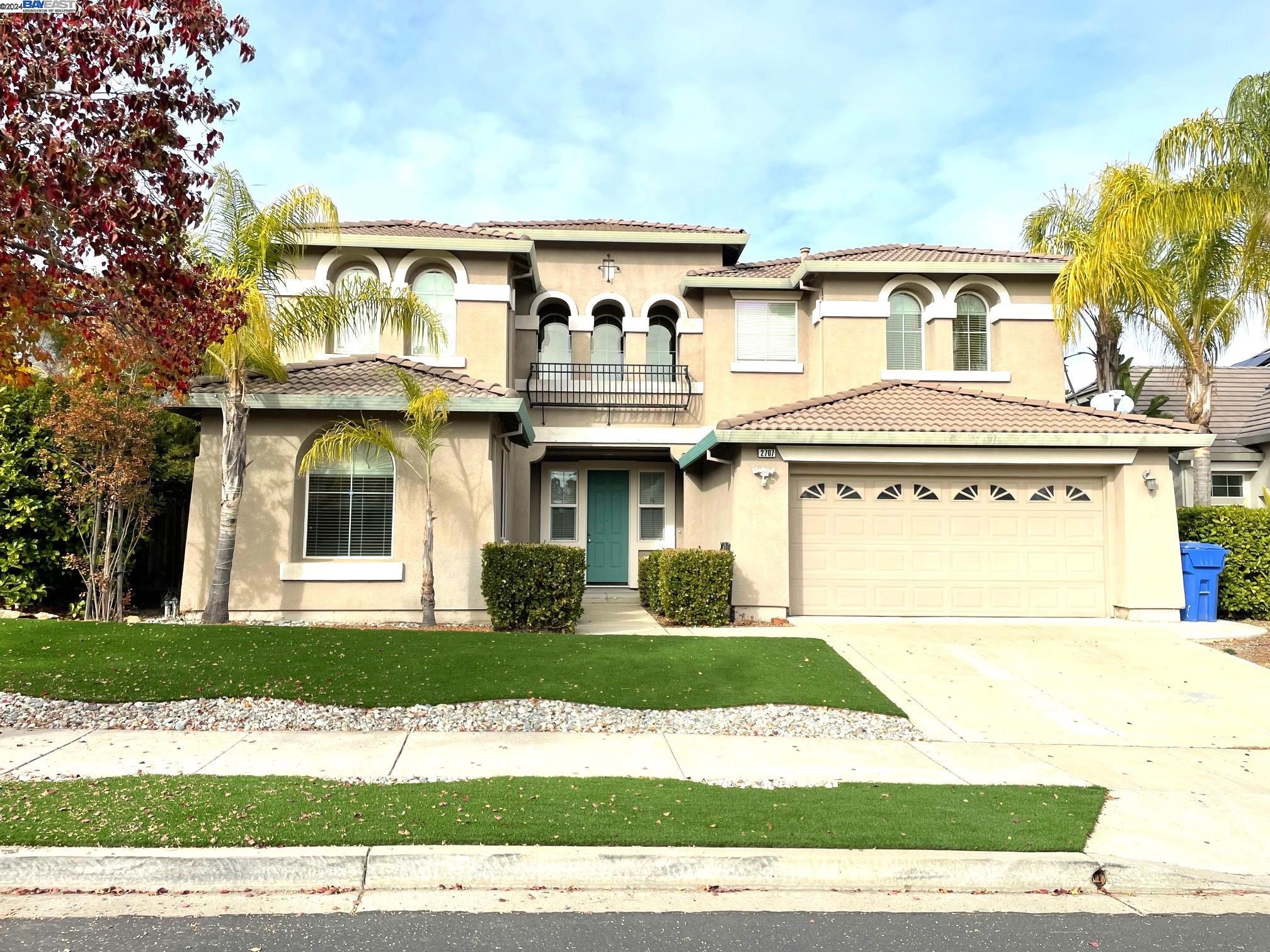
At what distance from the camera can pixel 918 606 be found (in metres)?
13.7

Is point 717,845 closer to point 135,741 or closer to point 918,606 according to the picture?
point 135,741

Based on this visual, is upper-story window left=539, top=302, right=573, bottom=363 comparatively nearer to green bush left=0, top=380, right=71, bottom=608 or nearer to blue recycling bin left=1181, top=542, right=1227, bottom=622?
green bush left=0, top=380, right=71, bottom=608

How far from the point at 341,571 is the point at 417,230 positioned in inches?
282

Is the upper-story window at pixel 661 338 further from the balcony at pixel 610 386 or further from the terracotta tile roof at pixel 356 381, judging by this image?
the terracotta tile roof at pixel 356 381

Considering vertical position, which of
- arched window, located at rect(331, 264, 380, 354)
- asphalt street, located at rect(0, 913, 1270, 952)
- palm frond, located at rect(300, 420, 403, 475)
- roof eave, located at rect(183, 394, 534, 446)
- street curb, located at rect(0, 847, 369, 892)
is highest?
arched window, located at rect(331, 264, 380, 354)

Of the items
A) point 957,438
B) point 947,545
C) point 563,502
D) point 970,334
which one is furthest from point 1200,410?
point 563,502

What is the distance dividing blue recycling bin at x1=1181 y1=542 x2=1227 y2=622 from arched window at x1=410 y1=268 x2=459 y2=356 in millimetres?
12814

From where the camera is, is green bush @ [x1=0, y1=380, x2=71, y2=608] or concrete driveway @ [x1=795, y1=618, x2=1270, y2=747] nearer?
concrete driveway @ [x1=795, y1=618, x2=1270, y2=747]

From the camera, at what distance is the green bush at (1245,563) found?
45.9ft

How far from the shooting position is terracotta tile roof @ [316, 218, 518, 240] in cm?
1602

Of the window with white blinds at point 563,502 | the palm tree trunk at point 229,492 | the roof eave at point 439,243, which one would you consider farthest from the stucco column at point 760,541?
the palm tree trunk at point 229,492

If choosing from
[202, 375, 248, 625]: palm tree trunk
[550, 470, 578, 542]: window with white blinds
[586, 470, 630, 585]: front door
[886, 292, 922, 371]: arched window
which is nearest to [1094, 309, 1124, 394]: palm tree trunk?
[886, 292, 922, 371]: arched window

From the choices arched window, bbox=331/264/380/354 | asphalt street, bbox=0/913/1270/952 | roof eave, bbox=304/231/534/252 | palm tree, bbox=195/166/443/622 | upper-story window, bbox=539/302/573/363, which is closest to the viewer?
asphalt street, bbox=0/913/1270/952

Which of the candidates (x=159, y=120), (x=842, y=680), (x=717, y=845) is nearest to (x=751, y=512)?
(x=842, y=680)
